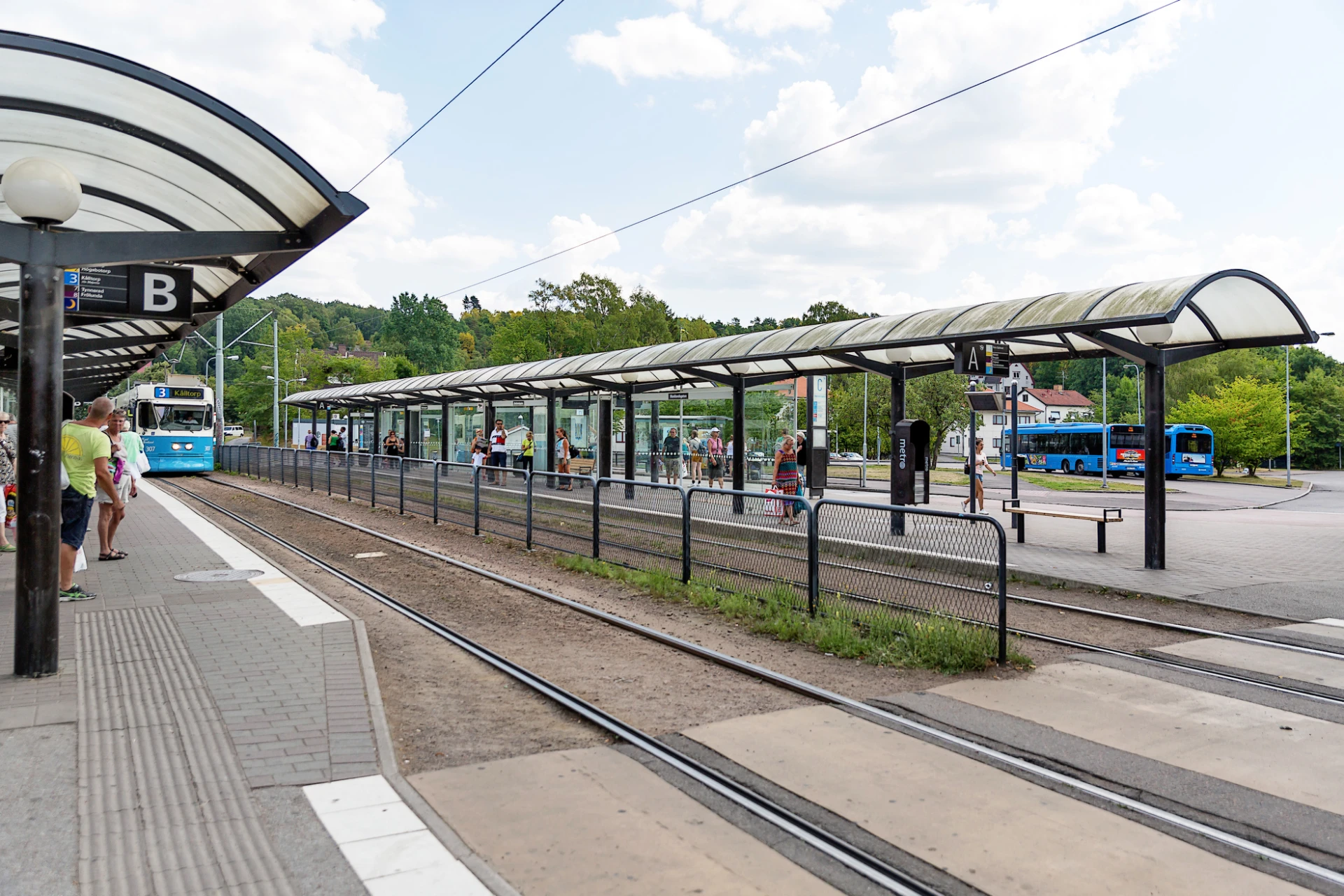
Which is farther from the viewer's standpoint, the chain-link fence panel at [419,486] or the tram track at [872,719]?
the chain-link fence panel at [419,486]

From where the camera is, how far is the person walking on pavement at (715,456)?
2122cm

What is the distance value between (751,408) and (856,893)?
1607cm

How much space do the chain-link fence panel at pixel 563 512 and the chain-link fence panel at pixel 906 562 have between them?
4224mm

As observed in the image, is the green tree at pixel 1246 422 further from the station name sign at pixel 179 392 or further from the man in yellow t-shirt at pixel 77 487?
the man in yellow t-shirt at pixel 77 487

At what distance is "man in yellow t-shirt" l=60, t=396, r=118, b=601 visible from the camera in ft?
26.2

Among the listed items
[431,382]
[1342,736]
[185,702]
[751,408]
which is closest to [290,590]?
[185,702]

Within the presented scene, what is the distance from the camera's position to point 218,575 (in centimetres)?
992

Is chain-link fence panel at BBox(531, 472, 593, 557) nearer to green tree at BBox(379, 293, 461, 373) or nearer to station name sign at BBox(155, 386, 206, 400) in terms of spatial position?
station name sign at BBox(155, 386, 206, 400)

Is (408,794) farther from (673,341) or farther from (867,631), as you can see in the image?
(673,341)

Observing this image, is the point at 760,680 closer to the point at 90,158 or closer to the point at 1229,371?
the point at 90,158

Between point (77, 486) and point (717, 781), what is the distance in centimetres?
648

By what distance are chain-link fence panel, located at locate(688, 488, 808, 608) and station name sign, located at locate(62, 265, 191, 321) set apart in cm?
482

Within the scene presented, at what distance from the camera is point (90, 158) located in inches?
288

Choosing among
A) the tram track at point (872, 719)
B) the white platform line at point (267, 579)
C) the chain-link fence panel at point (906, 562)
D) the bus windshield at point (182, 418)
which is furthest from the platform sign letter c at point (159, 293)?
the bus windshield at point (182, 418)
